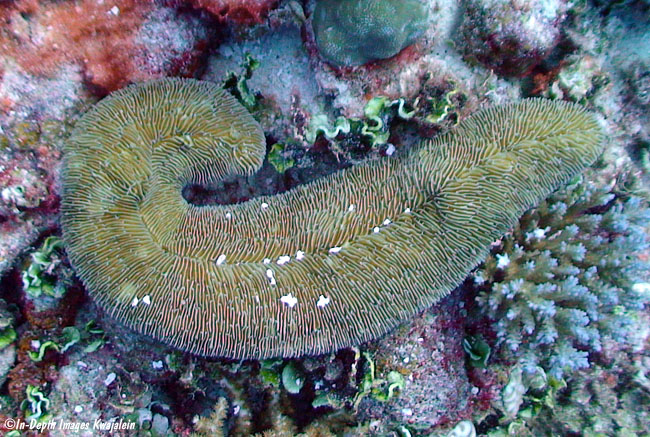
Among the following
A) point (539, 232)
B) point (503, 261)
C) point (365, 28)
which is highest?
point (365, 28)

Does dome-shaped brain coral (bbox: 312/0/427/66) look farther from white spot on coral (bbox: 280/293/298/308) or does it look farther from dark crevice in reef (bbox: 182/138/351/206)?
white spot on coral (bbox: 280/293/298/308)

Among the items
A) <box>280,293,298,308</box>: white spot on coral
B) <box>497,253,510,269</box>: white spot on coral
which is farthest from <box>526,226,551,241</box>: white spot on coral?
<box>280,293,298,308</box>: white spot on coral

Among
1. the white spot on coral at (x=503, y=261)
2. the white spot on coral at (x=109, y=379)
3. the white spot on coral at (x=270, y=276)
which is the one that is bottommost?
the white spot on coral at (x=109, y=379)

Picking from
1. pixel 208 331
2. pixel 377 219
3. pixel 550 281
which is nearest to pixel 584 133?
pixel 550 281

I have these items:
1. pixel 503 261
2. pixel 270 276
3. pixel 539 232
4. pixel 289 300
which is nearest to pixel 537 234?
pixel 539 232

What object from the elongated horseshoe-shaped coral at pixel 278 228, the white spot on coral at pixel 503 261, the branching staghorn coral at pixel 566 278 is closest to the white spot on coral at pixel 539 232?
the branching staghorn coral at pixel 566 278

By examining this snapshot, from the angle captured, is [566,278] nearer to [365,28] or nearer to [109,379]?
[365,28]

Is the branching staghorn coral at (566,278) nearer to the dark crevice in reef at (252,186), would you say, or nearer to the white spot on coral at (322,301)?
the white spot on coral at (322,301)
